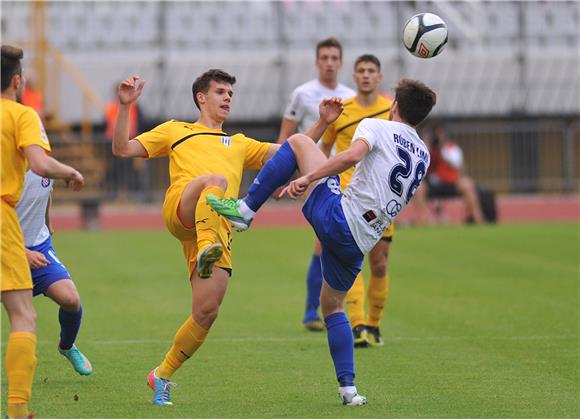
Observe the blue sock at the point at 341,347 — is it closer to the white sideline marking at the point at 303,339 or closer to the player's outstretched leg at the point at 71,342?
the player's outstretched leg at the point at 71,342

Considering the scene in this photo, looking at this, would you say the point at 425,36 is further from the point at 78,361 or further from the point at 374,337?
the point at 78,361

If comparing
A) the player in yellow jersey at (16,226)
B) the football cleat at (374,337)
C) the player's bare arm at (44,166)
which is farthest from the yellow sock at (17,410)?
the football cleat at (374,337)

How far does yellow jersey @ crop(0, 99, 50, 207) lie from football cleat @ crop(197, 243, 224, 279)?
4.33ft

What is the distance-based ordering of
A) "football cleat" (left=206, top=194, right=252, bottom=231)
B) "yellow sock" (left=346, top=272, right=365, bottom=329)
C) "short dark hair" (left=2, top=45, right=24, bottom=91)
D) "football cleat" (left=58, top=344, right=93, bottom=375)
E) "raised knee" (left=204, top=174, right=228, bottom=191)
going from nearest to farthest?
"short dark hair" (left=2, top=45, right=24, bottom=91) → "football cleat" (left=206, top=194, right=252, bottom=231) → "raised knee" (left=204, top=174, right=228, bottom=191) → "football cleat" (left=58, top=344, right=93, bottom=375) → "yellow sock" (left=346, top=272, right=365, bottom=329)

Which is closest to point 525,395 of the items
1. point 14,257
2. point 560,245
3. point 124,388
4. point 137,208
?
point 124,388

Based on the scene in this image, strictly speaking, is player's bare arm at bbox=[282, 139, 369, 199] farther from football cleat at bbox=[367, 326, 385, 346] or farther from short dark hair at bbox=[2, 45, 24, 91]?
football cleat at bbox=[367, 326, 385, 346]

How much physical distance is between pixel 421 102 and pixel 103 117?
68.4 feet

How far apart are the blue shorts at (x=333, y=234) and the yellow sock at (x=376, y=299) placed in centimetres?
260

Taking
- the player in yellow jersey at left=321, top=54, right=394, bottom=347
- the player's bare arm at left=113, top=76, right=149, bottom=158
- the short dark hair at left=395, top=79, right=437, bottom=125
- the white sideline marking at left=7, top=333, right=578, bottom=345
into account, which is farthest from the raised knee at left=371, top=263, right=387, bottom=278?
the player's bare arm at left=113, top=76, right=149, bottom=158

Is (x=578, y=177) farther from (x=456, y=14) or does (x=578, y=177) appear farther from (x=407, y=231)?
(x=407, y=231)

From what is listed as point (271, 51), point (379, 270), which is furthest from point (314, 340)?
point (271, 51)

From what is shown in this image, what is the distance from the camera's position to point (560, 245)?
760 inches

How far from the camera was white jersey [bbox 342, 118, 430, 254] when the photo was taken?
306 inches

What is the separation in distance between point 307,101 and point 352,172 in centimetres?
132
